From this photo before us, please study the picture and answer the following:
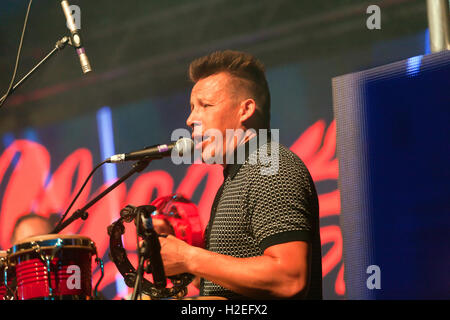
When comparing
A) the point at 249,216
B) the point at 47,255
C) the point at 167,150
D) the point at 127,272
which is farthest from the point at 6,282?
the point at 249,216

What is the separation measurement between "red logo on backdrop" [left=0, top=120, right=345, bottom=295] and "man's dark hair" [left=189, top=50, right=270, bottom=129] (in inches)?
72.5

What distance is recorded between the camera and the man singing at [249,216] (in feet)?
6.89

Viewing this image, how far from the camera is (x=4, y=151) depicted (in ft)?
20.6

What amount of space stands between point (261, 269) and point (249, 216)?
0.24m

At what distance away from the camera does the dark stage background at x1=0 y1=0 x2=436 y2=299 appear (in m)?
4.51

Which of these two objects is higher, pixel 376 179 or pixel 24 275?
pixel 376 179

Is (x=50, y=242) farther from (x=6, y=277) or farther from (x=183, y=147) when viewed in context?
(x=183, y=147)

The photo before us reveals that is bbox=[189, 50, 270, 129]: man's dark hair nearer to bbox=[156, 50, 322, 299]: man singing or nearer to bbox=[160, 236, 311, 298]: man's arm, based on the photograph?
bbox=[156, 50, 322, 299]: man singing

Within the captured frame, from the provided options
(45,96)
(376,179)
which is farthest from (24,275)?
(45,96)

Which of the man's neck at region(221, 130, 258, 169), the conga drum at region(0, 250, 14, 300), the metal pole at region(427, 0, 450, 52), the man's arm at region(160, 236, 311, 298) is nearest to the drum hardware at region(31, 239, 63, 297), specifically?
the conga drum at region(0, 250, 14, 300)
